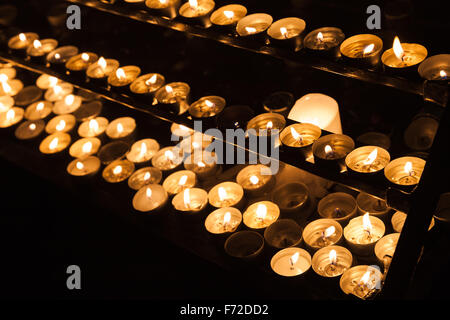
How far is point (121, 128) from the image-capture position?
192 centimetres

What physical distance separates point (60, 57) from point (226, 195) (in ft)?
2.57

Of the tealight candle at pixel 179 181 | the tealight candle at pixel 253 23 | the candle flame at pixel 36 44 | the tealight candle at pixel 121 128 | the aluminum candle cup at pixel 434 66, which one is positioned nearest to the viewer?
the aluminum candle cup at pixel 434 66

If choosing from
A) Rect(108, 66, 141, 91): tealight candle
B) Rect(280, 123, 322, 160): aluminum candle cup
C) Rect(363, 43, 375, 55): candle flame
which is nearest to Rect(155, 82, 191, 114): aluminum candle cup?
Rect(108, 66, 141, 91): tealight candle

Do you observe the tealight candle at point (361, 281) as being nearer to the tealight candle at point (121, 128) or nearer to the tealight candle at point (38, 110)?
the tealight candle at point (121, 128)

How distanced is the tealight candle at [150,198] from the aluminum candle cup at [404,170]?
29.7 inches

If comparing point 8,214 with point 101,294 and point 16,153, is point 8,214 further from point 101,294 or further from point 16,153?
point 101,294

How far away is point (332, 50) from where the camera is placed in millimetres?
1133

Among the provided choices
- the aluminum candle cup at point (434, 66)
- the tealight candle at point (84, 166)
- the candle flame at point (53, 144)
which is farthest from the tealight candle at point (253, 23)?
the candle flame at point (53, 144)

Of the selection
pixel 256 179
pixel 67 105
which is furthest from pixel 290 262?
pixel 67 105

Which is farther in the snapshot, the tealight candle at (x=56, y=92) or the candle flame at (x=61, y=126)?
the tealight candle at (x=56, y=92)

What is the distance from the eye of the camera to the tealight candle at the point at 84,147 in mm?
1881

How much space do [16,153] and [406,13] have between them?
161 centimetres

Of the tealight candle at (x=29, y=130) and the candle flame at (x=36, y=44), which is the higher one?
the candle flame at (x=36, y=44)

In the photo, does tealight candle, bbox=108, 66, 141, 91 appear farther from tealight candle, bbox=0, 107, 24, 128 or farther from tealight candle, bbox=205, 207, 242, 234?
tealight candle, bbox=0, 107, 24, 128
